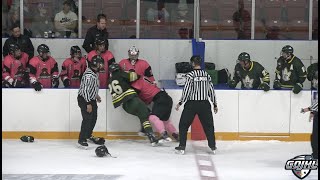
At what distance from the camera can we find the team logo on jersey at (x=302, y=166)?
8152 millimetres

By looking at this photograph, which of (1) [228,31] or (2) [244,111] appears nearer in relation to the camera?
(2) [244,111]

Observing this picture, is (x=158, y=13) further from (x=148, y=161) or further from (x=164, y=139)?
(x=148, y=161)

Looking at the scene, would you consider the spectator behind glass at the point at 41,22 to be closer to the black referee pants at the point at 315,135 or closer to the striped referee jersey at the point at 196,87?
the striped referee jersey at the point at 196,87

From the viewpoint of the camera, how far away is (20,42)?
1139 centimetres

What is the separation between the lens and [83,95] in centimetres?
981

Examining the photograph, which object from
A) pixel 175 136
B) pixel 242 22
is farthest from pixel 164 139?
pixel 242 22

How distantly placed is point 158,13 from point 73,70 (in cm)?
205

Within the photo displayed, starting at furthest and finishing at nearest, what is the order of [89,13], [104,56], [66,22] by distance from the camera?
[89,13] → [66,22] → [104,56]

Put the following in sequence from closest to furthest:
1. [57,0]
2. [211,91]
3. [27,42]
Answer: [211,91], [27,42], [57,0]

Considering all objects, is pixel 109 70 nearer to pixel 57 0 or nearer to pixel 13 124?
pixel 13 124

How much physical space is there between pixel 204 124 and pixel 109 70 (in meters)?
1.54

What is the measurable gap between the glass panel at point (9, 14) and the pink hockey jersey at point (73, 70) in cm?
152

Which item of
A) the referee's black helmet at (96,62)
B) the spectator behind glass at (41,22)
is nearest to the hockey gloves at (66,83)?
the referee's black helmet at (96,62)

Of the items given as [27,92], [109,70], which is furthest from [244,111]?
[27,92]
